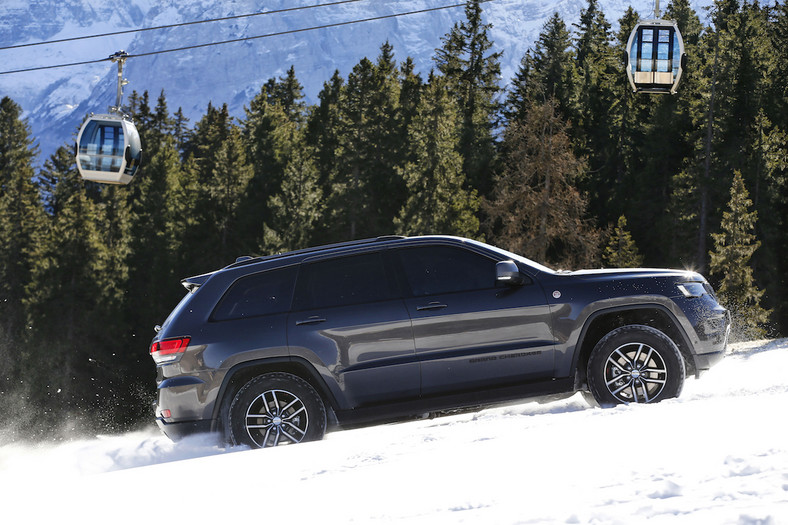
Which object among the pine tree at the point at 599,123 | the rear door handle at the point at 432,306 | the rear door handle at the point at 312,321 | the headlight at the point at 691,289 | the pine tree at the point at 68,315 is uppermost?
the pine tree at the point at 599,123

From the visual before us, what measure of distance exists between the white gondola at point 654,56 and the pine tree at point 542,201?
22599 mm

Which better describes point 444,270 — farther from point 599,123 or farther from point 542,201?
point 599,123

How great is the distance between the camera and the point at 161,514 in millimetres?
5016

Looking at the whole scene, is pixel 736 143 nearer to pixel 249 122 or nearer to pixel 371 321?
pixel 249 122

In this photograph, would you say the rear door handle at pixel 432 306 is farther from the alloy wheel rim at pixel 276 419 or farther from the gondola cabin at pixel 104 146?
the gondola cabin at pixel 104 146

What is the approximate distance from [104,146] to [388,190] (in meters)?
40.4

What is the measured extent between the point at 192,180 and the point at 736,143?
39.7 meters

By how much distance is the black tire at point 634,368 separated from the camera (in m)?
7.29

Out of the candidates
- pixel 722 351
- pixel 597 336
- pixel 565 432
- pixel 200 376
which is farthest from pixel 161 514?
pixel 722 351

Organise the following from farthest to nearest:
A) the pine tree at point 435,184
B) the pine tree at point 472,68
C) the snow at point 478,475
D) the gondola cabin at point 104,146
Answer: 1. the pine tree at point 472,68
2. the pine tree at point 435,184
3. the gondola cabin at point 104,146
4. the snow at point 478,475

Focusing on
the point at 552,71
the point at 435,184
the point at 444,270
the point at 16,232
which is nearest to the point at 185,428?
the point at 444,270

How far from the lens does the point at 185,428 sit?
23.7ft

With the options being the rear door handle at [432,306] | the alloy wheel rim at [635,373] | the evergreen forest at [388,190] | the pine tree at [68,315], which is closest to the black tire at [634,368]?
the alloy wheel rim at [635,373]

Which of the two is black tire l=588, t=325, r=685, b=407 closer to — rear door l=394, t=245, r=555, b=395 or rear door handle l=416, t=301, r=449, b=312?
rear door l=394, t=245, r=555, b=395
